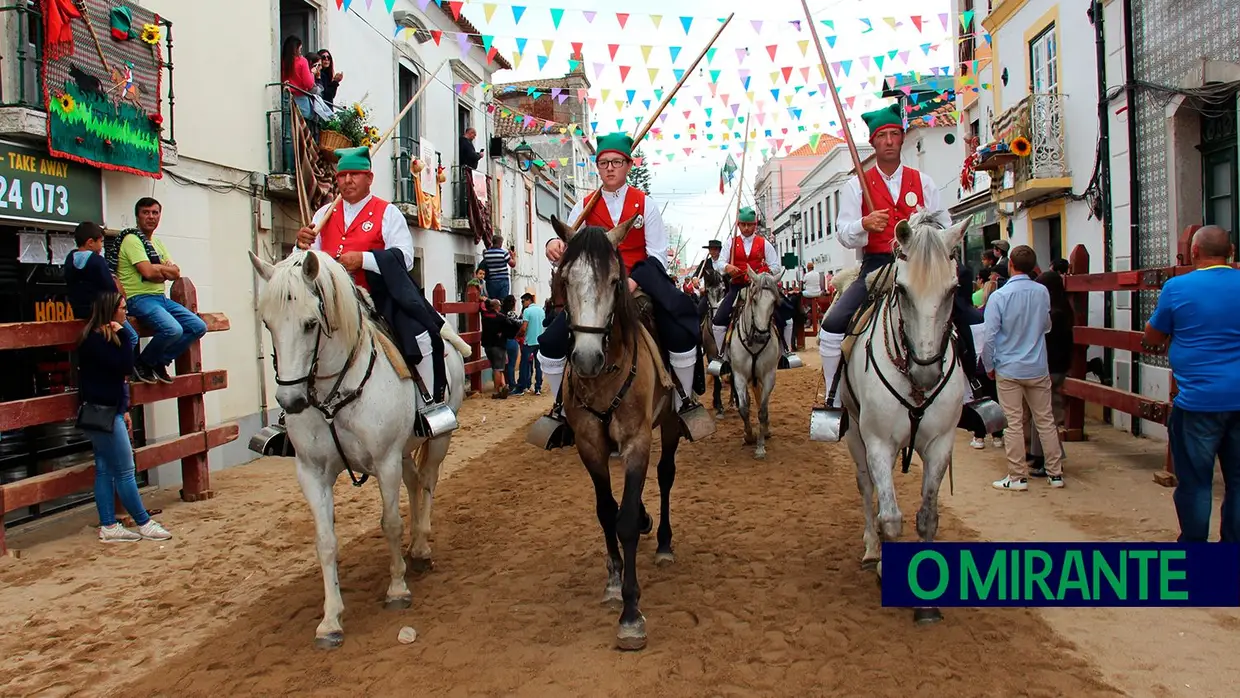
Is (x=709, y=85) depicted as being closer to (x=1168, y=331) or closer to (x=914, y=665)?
(x=1168, y=331)

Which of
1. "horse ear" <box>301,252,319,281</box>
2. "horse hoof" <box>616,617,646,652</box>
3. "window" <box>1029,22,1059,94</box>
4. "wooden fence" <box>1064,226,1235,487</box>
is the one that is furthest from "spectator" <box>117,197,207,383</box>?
"window" <box>1029,22,1059,94</box>

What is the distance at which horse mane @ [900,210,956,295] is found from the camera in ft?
13.1

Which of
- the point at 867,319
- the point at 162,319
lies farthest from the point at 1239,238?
the point at 162,319

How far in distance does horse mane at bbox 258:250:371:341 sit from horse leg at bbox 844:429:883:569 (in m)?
3.13

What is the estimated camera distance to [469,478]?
8328 mm

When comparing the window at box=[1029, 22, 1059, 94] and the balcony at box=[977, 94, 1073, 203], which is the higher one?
the window at box=[1029, 22, 1059, 94]

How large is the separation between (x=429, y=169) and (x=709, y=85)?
6.33 m

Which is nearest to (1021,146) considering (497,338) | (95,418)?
(497,338)

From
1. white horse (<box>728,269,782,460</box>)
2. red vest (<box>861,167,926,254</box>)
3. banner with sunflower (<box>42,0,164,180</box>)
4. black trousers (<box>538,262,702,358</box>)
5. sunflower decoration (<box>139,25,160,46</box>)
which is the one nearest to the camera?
black trousers (<box>538,262,702,358</box>)

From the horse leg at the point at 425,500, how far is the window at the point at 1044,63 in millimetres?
11608

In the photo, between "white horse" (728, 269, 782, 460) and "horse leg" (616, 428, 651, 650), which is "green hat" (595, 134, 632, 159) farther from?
"white horse" (728, 269, 782, 460)

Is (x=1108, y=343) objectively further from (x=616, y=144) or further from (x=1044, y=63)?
(x=1044, y=63)

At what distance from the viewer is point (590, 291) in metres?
3.72

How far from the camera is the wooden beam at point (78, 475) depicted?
5.66m
